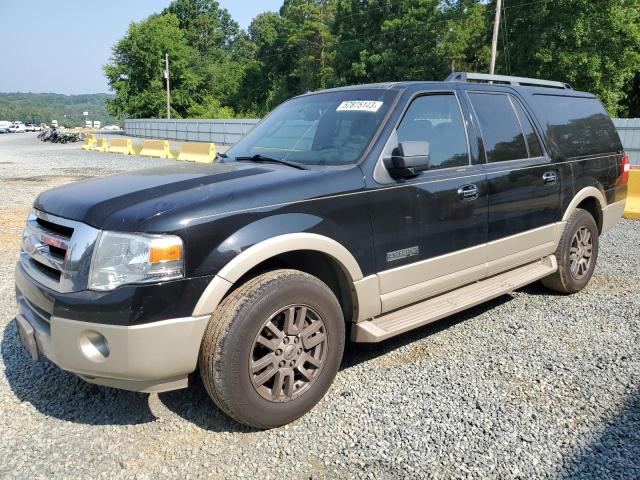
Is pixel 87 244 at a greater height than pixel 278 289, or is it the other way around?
pixel 87 244

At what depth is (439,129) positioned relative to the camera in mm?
3947

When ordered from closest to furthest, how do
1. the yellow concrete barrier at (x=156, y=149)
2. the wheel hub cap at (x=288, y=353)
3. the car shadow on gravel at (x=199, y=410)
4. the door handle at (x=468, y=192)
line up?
the wheel hub cap at (x=288, y=353) → the car shadow on gravel at (x=199, y=410) → the door handle at (x=468, y=192) → the yellow concrete barrier at (x=156, y=149)

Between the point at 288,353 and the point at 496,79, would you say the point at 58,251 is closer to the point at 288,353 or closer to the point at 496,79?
the point at 288,353

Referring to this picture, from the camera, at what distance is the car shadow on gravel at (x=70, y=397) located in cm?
315

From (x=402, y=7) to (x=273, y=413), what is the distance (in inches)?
1981

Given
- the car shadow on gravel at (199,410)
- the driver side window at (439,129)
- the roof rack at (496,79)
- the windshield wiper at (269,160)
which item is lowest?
the car shadow on gravel at (199,410)

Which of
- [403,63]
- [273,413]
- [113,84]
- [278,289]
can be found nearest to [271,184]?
[278,289]

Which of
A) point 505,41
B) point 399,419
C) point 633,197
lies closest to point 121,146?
point 633,197

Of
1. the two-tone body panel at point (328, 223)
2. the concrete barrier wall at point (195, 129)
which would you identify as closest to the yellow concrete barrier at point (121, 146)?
the concrete barrier wall at point (195, 129)

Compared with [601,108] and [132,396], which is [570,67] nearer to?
[601,108]

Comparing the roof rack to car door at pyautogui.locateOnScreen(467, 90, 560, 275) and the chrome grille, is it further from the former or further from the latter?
the chrome grille

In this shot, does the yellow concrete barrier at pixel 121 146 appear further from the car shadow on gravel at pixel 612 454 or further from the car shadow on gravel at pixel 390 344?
the car shadow on gravel at pixel 612 454

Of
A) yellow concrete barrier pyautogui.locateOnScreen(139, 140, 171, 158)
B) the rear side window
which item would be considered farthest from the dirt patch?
the rear side window

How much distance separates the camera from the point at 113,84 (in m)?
60.3
